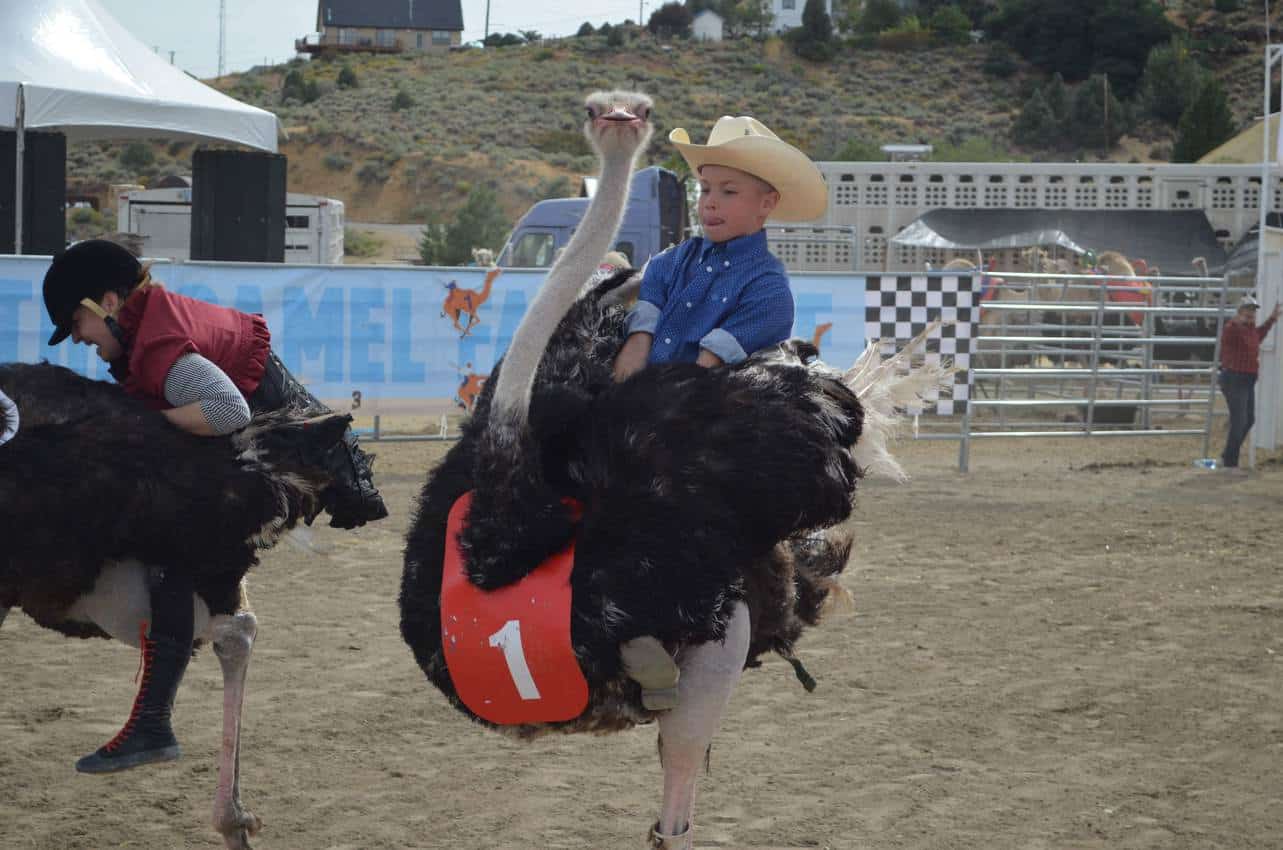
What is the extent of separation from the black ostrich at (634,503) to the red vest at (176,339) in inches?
38.9

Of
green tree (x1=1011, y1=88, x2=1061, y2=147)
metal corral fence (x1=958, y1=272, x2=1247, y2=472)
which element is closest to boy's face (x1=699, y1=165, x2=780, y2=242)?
metal corral fence (x1=958, y1=272, x2=1247, y2=472)

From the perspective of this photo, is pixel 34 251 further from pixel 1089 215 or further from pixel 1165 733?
pixel 1089 215

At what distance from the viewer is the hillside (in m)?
49.2

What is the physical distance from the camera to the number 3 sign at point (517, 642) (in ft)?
9.96

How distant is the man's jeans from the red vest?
401 inches

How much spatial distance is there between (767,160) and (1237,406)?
1002 cm

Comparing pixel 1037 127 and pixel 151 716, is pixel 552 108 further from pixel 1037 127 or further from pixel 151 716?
pixel 151 716

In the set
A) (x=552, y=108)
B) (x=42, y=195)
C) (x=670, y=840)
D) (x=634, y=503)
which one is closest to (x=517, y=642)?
(x=634, y=503)

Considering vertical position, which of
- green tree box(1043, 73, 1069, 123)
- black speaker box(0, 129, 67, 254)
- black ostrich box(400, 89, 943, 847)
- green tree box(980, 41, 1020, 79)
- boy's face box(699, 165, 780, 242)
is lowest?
black ostrich box(400, 89, 943, 847)

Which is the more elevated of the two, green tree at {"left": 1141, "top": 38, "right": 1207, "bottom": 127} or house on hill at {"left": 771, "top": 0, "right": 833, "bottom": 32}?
house on hill at {"left": 771, "top": 0, "right": 833, "bottom": 32}

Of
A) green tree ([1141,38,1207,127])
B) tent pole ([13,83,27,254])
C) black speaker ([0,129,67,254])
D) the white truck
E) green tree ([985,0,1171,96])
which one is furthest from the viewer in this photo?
green tree ([985,0,1171,96])

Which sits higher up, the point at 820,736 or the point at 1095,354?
the point at 1095,354

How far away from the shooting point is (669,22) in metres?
76.2

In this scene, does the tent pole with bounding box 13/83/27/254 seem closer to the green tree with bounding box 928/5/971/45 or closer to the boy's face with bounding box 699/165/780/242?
the boy's face with bounding box 699/165/780/242
